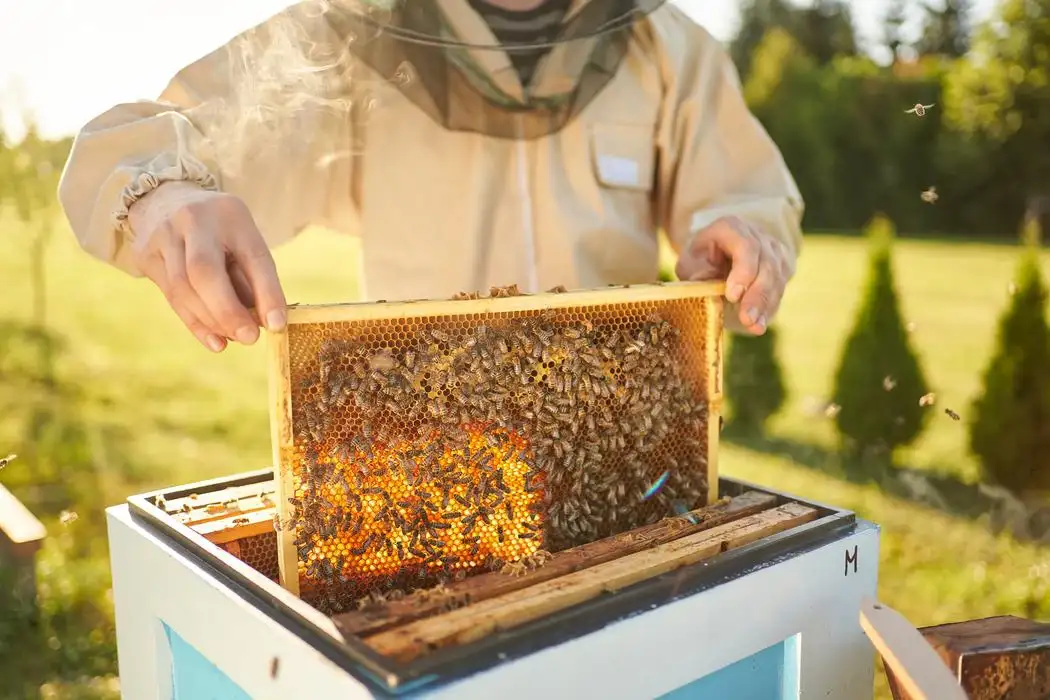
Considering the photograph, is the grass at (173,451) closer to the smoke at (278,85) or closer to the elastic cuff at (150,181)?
the smoke at (278,85)

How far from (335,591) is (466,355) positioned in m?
0.52

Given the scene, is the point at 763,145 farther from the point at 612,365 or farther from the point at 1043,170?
the point at 1043,170

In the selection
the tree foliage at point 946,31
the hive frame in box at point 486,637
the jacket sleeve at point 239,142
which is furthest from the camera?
the tree foliage at point 946,31

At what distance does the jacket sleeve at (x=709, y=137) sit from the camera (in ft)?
7.83

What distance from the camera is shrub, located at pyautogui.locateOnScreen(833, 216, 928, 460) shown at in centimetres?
684

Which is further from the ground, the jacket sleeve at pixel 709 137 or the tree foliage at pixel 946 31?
the tree foliage at pixel 946 31

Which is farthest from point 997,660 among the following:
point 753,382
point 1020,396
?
point 753,382

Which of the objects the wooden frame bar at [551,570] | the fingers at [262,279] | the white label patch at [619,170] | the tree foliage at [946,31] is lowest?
the wooden frame bar at [551,570]

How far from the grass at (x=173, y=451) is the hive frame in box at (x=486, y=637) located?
1215 millimetres

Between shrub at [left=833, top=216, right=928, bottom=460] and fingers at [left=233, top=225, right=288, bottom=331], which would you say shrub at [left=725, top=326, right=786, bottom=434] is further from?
fingers at [left=233, top=225, right=288, bottom=331]

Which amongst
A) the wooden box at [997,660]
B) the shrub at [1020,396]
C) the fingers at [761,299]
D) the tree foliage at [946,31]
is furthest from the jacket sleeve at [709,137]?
the tree foliage at [946,31]

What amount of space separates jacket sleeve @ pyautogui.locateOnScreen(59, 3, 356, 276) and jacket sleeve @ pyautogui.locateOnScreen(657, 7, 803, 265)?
3.19 feet

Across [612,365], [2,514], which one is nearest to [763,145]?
[612,365]

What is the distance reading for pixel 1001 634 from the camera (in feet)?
4.97
